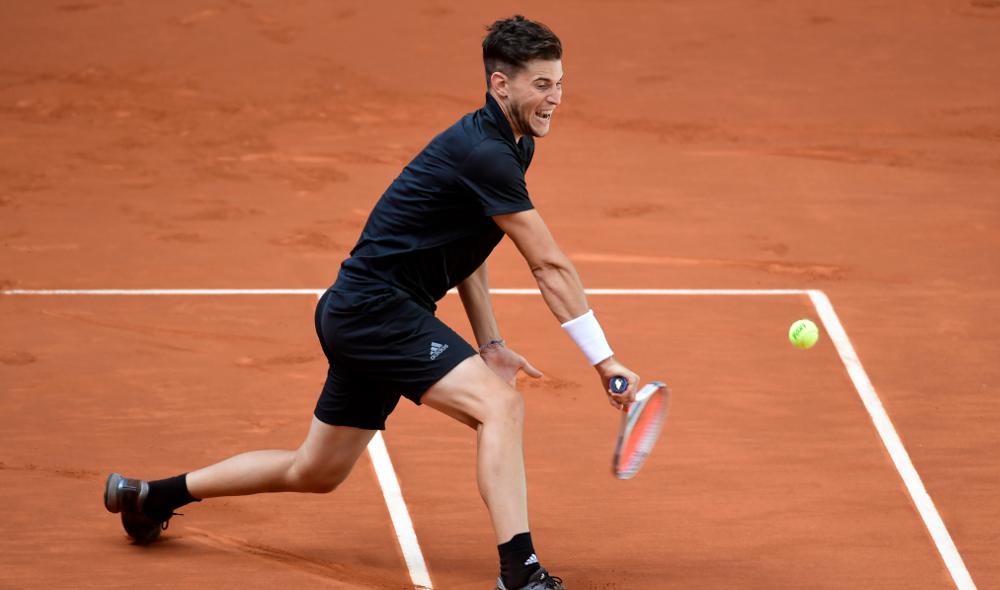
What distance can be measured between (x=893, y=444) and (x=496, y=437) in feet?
8.28

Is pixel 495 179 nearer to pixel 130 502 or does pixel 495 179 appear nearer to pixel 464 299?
pixel 464 299

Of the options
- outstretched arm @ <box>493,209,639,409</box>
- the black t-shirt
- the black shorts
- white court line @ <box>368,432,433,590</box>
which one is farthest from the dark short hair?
white court line @ <box>368,432,433,590</box>

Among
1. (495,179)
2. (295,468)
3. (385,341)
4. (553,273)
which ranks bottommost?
(295,468)

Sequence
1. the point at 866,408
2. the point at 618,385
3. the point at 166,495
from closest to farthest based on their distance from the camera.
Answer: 1. the point at 618,385
2. the point at 166,495
3. the point at 866,408

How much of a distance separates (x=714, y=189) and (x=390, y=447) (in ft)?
14.4

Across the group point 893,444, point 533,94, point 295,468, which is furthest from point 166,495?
point 893,444

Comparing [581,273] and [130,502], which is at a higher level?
[130,502]

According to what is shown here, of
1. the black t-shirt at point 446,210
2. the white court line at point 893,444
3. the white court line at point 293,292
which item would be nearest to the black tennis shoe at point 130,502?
the black t-shirt at point 446,210

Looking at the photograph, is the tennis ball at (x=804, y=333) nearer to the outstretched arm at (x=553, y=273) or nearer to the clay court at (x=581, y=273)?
the clay court at (x=581, y=273)

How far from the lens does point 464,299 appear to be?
5.19m

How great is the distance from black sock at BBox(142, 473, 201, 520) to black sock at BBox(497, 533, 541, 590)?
1.24 m

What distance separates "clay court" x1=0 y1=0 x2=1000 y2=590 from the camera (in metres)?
5.70

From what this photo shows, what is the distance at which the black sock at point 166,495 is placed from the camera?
17.4ft

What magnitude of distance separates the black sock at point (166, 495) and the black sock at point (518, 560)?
124 centimetres
